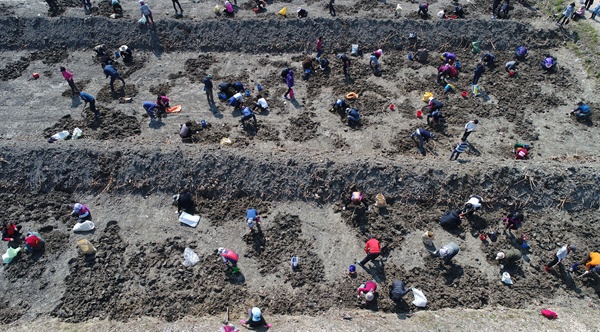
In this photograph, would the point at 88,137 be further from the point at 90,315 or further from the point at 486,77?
the point at 486,77

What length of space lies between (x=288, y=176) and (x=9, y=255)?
1018cm

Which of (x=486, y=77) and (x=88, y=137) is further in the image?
(x=486, y=77)

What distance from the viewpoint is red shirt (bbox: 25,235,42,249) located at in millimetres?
12194

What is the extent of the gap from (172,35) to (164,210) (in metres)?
12.3

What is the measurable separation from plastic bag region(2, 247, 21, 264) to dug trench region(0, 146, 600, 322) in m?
0.22

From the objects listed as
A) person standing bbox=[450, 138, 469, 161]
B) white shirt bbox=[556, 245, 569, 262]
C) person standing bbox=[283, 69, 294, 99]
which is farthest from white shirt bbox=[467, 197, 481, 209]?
person standing bbox=[283, 69, 294, 99]

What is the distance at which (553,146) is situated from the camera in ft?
52.0

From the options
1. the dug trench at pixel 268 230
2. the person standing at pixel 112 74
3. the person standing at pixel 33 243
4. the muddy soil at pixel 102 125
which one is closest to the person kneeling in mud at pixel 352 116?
the dug trench at pixel 268 230

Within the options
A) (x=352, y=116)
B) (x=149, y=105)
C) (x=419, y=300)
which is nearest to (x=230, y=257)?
(x=419, y=300)

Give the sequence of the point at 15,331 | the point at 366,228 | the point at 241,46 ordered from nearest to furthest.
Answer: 1. the point at 15,331
2. the point at 366,228
3. the point at 241,46

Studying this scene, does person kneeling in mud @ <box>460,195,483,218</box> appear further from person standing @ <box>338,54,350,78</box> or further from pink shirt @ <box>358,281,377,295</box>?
person standing @ <box>338,54,350,78</box>

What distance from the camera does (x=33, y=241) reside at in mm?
12234

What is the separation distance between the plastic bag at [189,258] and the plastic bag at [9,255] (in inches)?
230

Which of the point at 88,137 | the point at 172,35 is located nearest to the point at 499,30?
the point at 172,35
